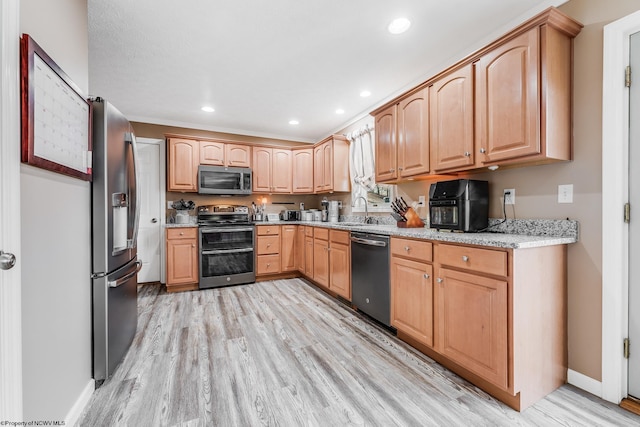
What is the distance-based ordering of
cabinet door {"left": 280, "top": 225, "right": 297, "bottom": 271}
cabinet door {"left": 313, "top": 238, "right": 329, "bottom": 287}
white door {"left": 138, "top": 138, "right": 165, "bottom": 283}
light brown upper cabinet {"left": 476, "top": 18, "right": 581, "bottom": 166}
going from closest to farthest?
1. light brown upper cabinet {"left": 476, "top": 18, "right": 581, "bottom": 166}
2. cabinet door {"left": 313, "top": 238, "right": 329, "bottom": 287}
3. white door {"left": 138, "top": 138, "right": 165, "bottom": 283}
4. cabinet door {"left": 280, "top": 225, "right": 297, "bottom": 271}

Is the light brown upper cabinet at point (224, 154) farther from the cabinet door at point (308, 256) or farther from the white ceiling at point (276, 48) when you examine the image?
the cabinet door at point (308, 256)

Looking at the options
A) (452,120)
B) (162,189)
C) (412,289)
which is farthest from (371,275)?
(162,189)

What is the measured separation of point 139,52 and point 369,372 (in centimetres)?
329

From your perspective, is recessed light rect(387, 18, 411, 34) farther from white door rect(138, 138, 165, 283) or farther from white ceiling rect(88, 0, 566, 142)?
white door rect(138, 138, 165, 283)

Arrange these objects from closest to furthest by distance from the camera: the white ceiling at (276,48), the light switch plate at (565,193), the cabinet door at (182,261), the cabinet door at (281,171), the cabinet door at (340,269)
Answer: the light switch plate at (565,193) → the white ceiling at (276,48) → the cabinet door at (340,269) → the cabinet door at (182,261) → the cabinet door at (281,171)

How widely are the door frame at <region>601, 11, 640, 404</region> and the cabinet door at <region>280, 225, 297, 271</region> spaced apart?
3.62 metres

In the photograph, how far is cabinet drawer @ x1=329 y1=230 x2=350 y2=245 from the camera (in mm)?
3166

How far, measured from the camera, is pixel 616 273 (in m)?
1.60

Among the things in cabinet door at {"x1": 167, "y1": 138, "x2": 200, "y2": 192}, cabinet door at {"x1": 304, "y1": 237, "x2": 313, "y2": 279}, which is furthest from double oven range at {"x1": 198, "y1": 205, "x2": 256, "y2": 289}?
cabinet door at {"x1": 304, "y1": 237, "x2": 313, "y2": 279}

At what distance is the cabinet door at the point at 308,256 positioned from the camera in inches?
160

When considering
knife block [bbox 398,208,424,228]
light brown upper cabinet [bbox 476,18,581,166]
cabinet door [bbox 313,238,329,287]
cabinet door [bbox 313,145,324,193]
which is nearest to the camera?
light brown upper cabinet [bbox 476,18,581,166]

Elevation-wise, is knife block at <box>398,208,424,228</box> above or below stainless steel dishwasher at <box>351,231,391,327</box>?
above

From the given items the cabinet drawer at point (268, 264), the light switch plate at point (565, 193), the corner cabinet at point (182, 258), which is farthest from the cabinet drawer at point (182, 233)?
the light switch plate at point (565, 193)

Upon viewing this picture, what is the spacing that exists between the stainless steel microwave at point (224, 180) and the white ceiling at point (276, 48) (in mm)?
934
